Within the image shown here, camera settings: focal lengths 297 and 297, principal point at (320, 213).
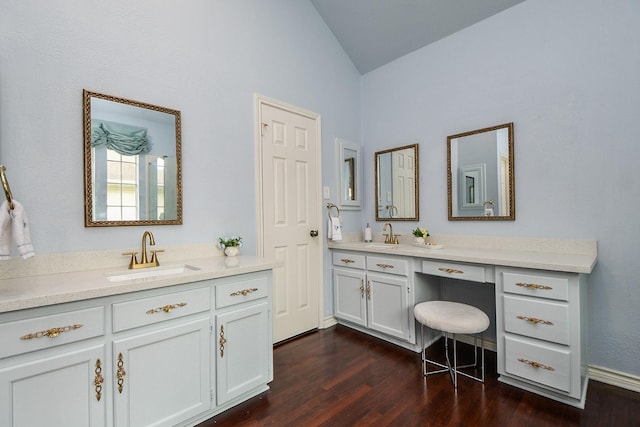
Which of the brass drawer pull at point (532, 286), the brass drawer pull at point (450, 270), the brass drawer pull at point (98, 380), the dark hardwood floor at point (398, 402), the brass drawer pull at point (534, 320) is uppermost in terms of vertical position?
the brass drawer pull at point (450, 270)

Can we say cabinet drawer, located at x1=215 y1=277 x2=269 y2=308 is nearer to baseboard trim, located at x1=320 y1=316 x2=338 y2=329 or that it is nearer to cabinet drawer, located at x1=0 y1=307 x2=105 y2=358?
cabinet drawer, located at x1=0 y1=307 x2=105 y2=358

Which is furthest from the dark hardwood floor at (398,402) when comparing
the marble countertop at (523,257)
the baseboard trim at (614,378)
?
the marble countertop at (523,257)

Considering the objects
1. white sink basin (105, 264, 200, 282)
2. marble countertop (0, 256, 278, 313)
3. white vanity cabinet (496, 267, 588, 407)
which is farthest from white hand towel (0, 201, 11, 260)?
white vanity cabinet (496, 267, 588, 407)

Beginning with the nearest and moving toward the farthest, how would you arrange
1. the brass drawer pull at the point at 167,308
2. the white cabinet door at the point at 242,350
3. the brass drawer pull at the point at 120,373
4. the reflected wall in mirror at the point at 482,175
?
the brass drawer pull at the point at 120,373, the brass drawer pull at the point at 167,308, the white cabinet door at the point at 242,350, the reflected wall in mirror at the point at 482,175

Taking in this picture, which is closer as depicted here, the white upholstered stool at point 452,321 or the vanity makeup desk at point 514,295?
the vanity makeup desk at point 514,295

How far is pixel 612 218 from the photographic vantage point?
6.61ft

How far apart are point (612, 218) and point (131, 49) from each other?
11.1 ft

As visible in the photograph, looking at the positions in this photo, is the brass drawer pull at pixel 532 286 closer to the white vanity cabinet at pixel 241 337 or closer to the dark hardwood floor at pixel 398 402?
the dark hardwood floor at pixel 398 402

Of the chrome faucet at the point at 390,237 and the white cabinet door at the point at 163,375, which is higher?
the chrome faucet at the point at 390,237

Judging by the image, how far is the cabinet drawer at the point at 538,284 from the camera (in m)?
1.75

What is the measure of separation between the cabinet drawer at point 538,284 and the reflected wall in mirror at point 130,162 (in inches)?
89.6

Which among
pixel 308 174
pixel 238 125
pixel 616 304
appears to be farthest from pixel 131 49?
pixel 616 304

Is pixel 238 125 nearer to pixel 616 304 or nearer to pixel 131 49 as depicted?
pixel 131 49

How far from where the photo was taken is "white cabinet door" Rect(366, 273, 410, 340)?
98.7 inches
